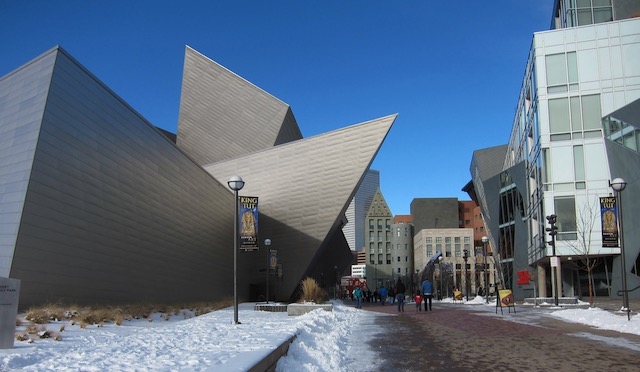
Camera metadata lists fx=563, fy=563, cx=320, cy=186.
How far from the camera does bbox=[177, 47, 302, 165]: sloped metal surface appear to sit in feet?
160

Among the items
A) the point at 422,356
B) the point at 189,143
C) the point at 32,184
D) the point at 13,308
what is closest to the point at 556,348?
the point at 422,356

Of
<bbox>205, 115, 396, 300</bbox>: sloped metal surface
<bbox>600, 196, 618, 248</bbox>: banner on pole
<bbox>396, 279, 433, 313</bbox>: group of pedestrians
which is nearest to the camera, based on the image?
<bbox>600, 196, 618, 248</bbox>: banner on pole

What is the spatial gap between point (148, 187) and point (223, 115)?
25534mm

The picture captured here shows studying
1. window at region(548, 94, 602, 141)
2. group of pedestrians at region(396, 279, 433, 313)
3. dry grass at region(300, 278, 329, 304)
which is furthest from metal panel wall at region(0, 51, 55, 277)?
window at region(548, 94, 602, 141)

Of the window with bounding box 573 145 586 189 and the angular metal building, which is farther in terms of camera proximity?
the window with bounding box 573 145 586 189

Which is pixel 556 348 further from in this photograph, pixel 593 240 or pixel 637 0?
pixel 637 0

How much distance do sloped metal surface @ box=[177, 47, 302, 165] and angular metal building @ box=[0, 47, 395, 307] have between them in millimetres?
117

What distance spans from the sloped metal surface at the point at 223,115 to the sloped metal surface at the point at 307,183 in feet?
21.2

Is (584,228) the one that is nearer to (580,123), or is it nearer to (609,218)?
(580,123)

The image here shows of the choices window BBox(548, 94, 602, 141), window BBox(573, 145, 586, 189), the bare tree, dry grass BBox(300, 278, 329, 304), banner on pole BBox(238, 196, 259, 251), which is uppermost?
window BBox(548, 94, 602, 141)

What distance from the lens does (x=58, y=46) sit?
1850cm

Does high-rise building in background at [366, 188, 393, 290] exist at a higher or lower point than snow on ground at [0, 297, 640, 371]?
higher

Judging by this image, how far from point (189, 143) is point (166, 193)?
25278 millimetres

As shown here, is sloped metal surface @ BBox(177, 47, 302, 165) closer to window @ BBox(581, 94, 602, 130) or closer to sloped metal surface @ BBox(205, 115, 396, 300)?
sloped metal surface @ BBox(205, 115, 396, 300)
